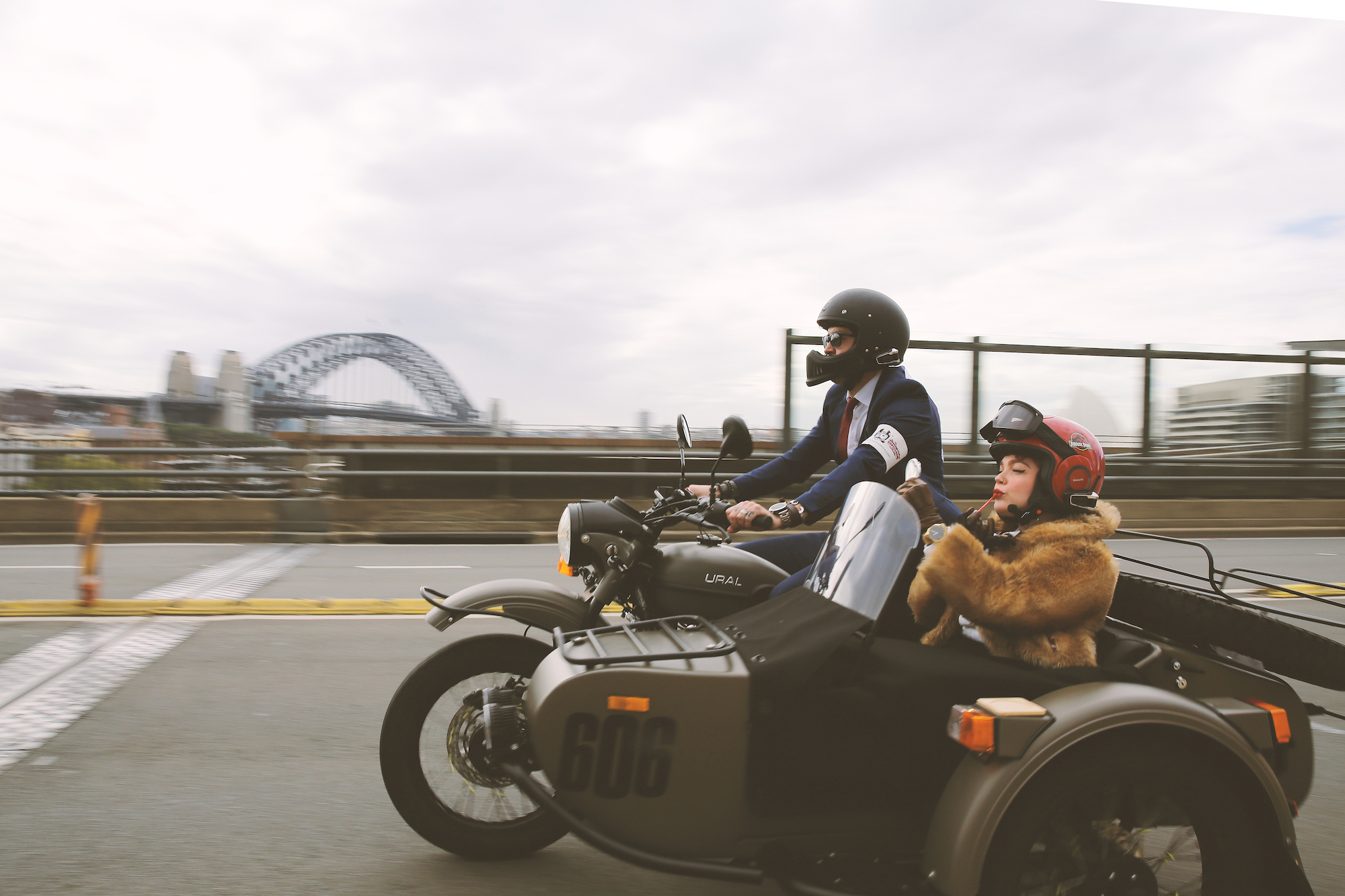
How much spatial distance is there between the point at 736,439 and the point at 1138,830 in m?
1.49

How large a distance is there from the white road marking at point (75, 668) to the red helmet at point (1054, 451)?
148 inches

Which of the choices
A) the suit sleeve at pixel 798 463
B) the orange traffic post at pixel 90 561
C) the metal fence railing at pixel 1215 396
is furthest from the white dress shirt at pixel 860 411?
the metal fence railing at pixel 1215 396

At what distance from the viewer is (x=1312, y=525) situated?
1299 cm

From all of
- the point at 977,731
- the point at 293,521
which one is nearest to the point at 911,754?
the point at 977,731

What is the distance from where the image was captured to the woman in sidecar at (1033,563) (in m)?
2.26

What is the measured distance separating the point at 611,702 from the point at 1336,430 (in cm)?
1507

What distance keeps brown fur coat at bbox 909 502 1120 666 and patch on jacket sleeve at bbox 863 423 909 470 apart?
2.80ft

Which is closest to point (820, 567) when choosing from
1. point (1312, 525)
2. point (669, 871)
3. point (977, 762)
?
point (977, 762)

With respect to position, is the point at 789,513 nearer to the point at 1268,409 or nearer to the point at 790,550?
the point at 790,550

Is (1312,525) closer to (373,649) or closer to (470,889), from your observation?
(373,649)

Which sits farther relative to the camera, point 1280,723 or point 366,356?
point 366,356

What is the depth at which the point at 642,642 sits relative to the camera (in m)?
2.38

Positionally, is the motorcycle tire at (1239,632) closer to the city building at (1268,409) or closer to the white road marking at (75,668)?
the white road marking at (75,668)

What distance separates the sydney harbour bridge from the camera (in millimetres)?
16547
